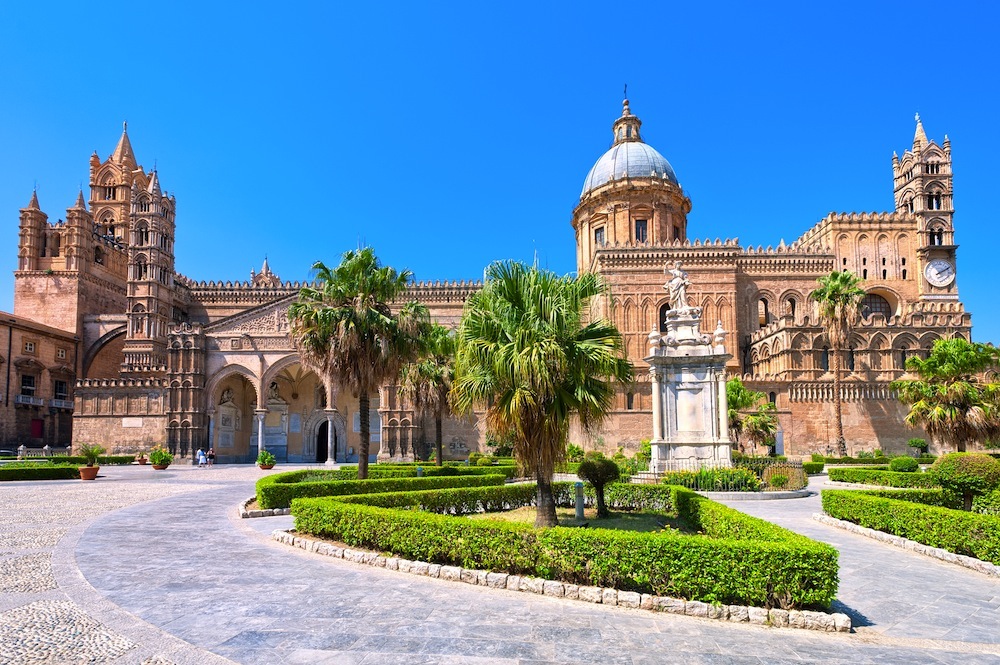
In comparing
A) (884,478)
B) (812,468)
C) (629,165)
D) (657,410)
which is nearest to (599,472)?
(657,410)

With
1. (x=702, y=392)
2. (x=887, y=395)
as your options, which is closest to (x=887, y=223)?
(x=887, y=395)

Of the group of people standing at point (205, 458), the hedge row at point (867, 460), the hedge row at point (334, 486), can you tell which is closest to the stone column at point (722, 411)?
the hedge row at point (334, 486)

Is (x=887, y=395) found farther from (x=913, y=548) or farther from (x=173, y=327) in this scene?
(x=173, y=327)

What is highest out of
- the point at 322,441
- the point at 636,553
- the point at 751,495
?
the point at 636,553

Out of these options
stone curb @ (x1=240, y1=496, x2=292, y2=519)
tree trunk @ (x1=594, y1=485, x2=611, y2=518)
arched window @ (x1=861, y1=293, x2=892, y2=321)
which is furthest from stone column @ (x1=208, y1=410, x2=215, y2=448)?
arched window @ (x1=861, y1=293, x2=892, y2=321)

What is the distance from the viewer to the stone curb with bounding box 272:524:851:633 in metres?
6.97

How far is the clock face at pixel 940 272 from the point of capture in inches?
2050

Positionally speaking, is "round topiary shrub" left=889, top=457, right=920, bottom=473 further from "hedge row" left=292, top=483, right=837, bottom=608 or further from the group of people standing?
the group of people standing

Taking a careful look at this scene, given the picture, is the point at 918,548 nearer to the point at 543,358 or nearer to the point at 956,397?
the point at 543,358

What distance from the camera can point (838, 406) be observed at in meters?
39.3

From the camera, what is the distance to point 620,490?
1652cm

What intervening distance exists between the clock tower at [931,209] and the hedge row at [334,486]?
4729 cm

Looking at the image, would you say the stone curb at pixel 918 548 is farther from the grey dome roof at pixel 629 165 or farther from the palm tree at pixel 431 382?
the grey dome roof at pixel 629 165

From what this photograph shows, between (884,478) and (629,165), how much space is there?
35132mm
